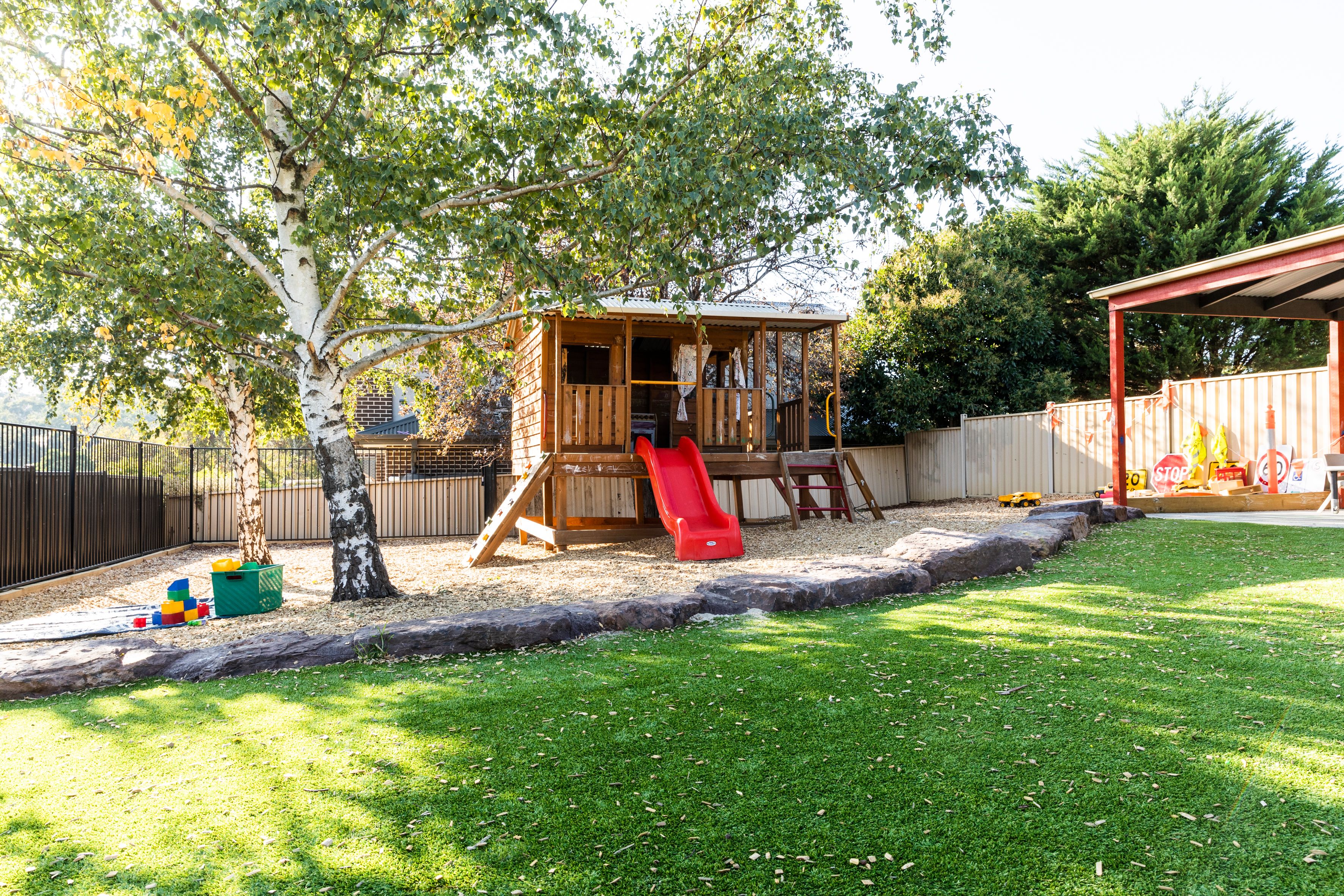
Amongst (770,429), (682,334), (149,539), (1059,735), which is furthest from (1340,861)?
(770,429)

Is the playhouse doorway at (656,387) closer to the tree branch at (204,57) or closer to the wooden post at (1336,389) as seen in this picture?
the tree branch at (204,57)

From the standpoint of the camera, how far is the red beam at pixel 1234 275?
8.02m

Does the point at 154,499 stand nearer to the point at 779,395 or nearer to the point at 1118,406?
the point at 779,395

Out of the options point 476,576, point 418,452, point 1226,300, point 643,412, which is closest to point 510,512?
point 476,576

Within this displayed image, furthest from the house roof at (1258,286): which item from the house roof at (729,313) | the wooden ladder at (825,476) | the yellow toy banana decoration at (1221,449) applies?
the wooden ladder at (825,476)

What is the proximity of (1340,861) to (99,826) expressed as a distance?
12.9 feet

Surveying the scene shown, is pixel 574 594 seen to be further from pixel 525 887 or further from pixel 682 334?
pixel 682 334

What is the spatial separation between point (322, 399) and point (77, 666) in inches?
127

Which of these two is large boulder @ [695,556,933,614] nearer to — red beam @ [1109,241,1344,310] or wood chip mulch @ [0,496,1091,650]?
wood chip mulch @ [0,496,1091,650]

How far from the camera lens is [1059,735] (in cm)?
321

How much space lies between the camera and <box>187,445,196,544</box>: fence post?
48.5ft

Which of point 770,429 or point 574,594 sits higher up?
point 770,429

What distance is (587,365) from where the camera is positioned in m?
13.6

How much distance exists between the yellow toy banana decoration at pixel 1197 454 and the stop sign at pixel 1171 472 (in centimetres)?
12
